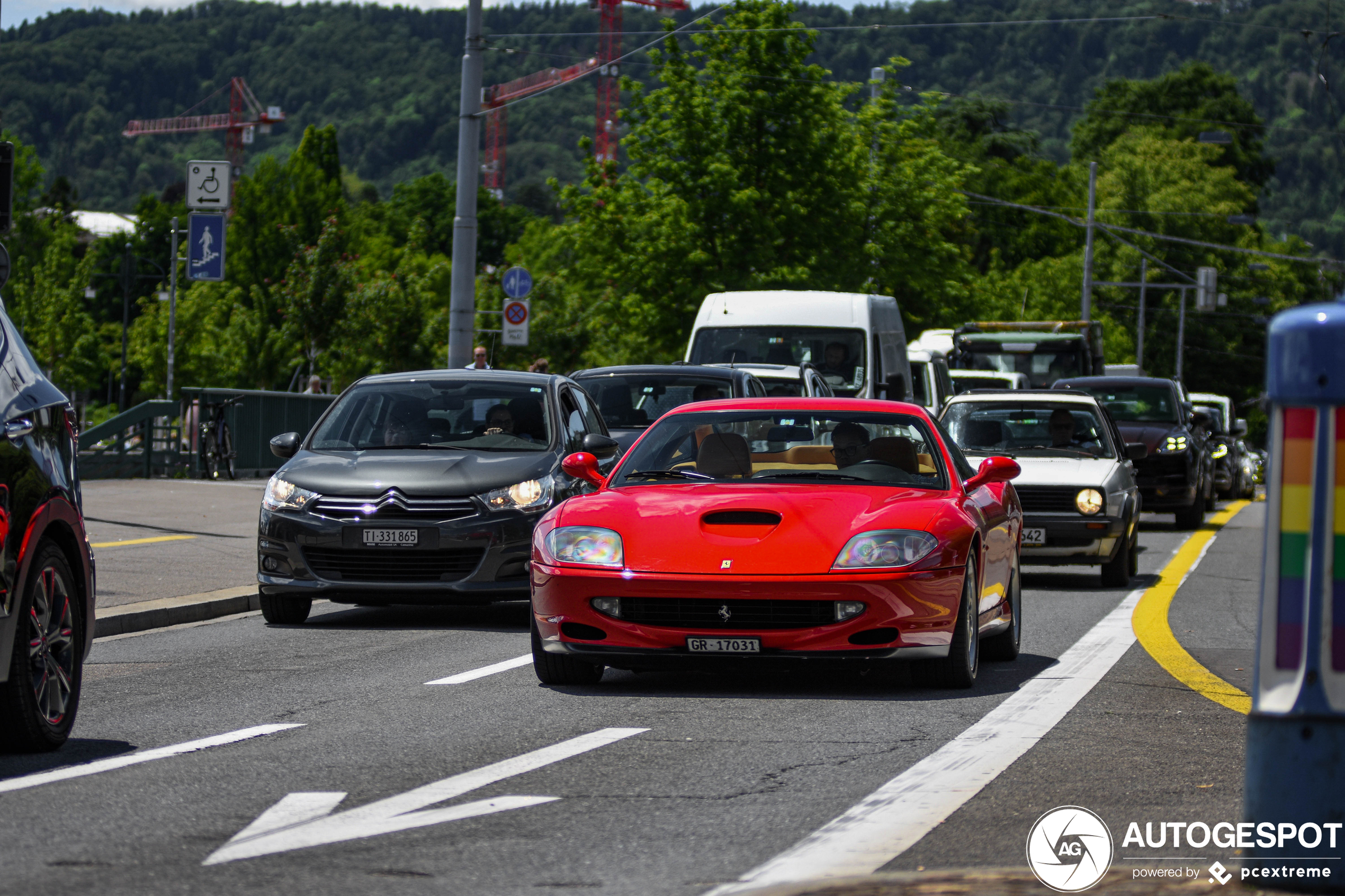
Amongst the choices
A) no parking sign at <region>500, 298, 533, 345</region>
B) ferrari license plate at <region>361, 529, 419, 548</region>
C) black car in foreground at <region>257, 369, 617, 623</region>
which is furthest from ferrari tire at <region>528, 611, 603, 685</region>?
no parking sign at <region>500, 298, 533, 345</region>

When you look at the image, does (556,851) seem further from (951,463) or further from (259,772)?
(951,463)

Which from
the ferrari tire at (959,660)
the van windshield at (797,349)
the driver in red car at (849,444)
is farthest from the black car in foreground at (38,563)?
the van windshield at (797,349)

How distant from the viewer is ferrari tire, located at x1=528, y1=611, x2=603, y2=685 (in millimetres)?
8945

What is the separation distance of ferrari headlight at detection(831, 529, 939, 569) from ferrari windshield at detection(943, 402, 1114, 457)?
8947mm

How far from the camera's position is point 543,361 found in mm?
24672

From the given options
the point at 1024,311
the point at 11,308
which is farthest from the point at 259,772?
the point at 1024,311

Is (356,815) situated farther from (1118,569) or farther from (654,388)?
(654,388)

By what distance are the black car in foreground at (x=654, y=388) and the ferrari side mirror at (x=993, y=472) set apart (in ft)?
26.0

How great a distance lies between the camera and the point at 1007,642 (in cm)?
1032

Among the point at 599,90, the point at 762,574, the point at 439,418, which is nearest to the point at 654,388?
the point at 439,418

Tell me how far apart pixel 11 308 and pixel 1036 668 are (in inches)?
1936

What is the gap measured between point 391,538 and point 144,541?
6.28 m

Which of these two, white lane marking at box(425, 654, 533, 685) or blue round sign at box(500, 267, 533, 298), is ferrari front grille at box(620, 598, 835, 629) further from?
blue round sign at box(500, 267, 533, 298)

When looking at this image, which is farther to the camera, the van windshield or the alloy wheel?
the van windshield
